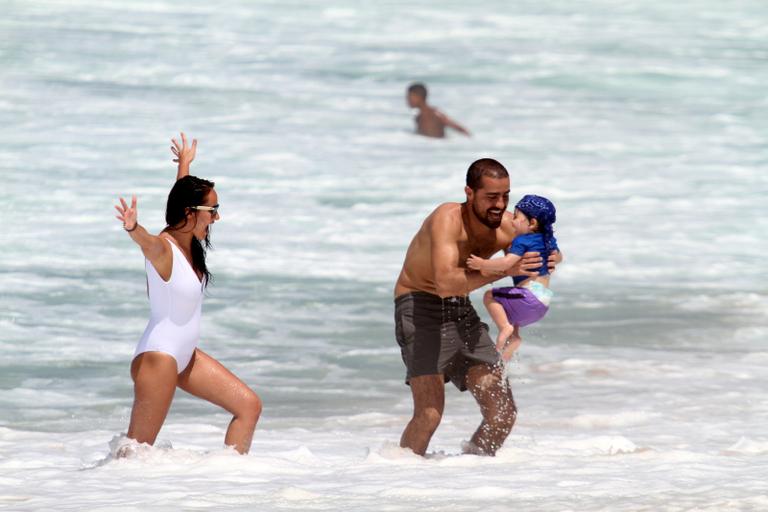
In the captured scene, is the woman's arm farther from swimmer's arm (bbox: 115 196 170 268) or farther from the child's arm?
the child's arm

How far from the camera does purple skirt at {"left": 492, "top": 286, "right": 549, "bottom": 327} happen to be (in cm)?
723

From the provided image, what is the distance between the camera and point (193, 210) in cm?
707

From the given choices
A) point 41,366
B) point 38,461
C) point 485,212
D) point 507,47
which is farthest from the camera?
point 507,47

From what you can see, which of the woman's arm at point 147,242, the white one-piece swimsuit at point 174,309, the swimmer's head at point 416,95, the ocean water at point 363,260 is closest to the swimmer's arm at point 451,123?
the ocean water at point 363,260

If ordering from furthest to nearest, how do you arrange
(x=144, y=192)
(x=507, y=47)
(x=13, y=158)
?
(x=507, y=47) → (x=13, y=158) → (x=144, y=192)

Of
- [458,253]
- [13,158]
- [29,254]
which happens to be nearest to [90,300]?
[29,254]

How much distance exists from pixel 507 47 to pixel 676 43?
4305mm

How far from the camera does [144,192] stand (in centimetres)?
1850

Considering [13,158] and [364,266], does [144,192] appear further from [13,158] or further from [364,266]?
[364,266]

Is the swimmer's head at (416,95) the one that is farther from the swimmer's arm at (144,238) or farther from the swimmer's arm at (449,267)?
the swimmer's arm at (144,238)

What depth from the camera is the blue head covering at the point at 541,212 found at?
708cm

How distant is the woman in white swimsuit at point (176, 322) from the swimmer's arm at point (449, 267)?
3.21ft

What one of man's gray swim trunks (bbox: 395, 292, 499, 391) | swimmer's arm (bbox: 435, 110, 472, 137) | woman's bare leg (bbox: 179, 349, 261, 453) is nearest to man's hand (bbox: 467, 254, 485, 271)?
man's gray swim trunks (bbox: 395, 292, 499, 391)

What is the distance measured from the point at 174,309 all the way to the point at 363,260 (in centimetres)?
802
